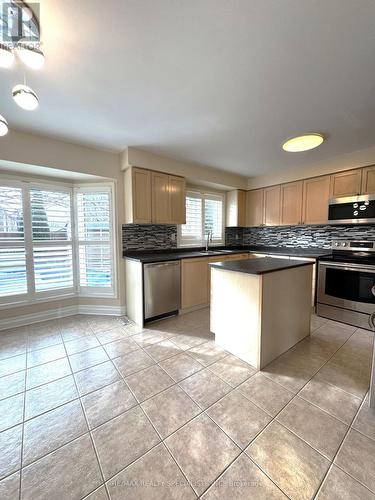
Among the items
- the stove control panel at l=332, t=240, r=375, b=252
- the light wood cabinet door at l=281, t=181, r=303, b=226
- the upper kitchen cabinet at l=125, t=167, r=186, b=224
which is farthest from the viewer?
the light wood cabinet door at l=281, t=181, r=303, b=226

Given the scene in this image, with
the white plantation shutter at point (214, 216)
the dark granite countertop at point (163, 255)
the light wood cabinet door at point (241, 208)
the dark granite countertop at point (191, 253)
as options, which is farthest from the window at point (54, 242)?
the light wood cabinet door at point (241, 208)

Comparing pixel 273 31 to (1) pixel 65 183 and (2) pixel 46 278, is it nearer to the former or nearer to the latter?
(1) pixel 65 183

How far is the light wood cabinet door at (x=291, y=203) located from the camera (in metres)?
3.73

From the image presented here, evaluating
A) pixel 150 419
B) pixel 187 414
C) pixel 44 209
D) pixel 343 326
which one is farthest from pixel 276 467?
pixel 44 209

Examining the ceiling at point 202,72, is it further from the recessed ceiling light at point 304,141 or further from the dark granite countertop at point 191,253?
the dark granite countertop at point 191,253

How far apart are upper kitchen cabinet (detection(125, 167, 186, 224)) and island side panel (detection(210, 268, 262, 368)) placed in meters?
1.39

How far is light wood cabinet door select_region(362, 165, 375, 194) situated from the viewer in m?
2.95

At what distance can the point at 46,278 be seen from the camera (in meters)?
3.04

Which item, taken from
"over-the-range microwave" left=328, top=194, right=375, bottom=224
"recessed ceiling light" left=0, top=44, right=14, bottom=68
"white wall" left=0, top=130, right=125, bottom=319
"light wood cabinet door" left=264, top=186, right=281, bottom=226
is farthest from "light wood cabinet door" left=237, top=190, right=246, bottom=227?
"recessed ceiling light" left=0, top=44, right=14, bottom=68

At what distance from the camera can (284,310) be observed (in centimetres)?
211

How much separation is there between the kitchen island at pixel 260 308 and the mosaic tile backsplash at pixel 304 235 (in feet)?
5.65

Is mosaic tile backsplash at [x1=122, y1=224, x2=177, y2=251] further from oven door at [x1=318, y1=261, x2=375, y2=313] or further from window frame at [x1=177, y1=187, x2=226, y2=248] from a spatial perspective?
oven door at [x1=318, y1=261, x2=375, y2=313]

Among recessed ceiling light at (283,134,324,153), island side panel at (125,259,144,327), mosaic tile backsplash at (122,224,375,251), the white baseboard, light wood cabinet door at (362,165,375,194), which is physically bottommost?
the white baseboard

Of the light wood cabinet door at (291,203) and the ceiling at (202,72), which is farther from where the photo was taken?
the light wood cabinet door at (291,203)
